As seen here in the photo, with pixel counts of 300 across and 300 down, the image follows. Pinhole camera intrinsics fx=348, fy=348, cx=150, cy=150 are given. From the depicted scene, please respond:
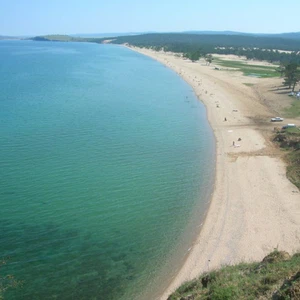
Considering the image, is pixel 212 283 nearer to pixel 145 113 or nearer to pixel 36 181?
pixel 36 181

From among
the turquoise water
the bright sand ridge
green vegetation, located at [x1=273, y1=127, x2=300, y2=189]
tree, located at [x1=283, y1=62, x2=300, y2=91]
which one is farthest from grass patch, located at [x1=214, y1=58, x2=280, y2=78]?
green vegetation, located at [x1=273, y1=127, x2=300, y2=189]

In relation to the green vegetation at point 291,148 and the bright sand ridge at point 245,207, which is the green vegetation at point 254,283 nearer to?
the bright sand ridge at point 245,207

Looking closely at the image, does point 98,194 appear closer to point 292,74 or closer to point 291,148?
point 291,148

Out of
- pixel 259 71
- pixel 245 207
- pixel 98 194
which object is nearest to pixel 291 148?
pixel 245 207

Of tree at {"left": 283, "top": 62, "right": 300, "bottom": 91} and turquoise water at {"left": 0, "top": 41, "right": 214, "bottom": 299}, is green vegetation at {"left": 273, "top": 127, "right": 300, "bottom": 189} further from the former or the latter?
Answer: tree at {"left": 283, "top": 62, "right": 300, "bottom": 91}

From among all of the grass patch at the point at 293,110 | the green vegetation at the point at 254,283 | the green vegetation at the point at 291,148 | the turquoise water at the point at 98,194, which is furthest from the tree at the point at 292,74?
the green vegetation at the point at 254,283
